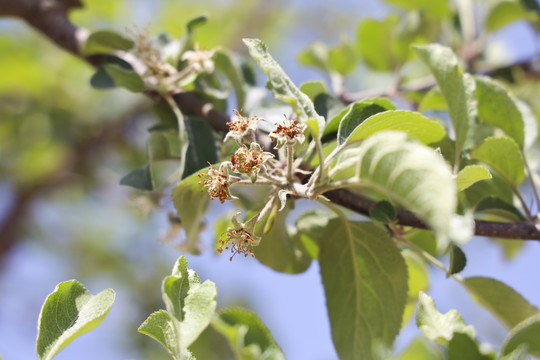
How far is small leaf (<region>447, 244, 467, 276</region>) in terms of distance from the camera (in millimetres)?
830

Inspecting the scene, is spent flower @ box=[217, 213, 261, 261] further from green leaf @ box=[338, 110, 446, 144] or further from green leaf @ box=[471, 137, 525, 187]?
green leaf @ box=[471, 137, 525, 187]

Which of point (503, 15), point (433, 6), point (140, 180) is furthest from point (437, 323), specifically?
point (503, 15)

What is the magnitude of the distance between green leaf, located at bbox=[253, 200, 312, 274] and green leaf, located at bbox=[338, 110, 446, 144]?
248 mm

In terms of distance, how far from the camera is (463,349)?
59 centimetres

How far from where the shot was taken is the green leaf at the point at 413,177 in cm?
49

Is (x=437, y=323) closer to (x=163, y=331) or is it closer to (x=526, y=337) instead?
(x=526, y=337)

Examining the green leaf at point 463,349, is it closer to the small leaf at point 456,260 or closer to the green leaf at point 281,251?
the small leaf at point 456,260

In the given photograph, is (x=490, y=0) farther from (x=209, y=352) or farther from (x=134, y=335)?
(x=134, y=335)

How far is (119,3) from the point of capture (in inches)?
Answer: 128

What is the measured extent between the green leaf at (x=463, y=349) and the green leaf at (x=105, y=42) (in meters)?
0.89

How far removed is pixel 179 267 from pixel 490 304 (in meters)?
0.63

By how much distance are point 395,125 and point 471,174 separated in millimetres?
124

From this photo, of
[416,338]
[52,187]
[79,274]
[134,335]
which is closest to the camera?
[416,338]

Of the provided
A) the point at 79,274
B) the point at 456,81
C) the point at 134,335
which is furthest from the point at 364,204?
the point at 79,274
